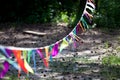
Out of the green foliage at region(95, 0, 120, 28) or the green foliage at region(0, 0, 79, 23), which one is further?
the green foliage at region(0, 0, 79, 23)

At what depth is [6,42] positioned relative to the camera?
459 inches

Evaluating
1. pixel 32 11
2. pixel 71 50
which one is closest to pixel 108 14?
pixel 32 11

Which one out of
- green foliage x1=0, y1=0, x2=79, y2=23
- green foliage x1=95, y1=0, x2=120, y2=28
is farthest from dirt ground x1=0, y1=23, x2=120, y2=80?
green foliage x1=0, y1=0, x2=79, y2=23

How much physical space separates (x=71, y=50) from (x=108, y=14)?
4774 millimetres

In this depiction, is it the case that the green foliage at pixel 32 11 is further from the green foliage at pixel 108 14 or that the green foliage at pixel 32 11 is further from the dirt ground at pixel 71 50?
the green foliage at pixel 108 14

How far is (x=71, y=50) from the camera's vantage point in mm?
10562

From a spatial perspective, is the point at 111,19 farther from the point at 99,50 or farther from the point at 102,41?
the point at 99,50

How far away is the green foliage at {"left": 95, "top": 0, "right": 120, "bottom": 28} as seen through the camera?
14.2m

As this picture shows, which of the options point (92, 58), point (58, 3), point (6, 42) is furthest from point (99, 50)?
point (58, 3)

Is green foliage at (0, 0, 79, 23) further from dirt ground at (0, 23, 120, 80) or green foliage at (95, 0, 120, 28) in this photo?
green foliage at (95, 0, 120, 28)

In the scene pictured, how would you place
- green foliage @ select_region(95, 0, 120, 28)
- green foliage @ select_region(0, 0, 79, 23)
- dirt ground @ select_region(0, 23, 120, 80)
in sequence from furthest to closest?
green foliage @ select_region(0, 0, 79, 23) → green foliage @ select_region(95, 0, 120, 28) → dirt ground @ select_region(0, 23, 120, 80)

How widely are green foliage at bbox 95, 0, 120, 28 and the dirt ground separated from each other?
622mm

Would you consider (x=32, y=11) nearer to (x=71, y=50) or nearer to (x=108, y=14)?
(x=108, y=14)

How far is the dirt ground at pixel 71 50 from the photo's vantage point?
773 centimetres
